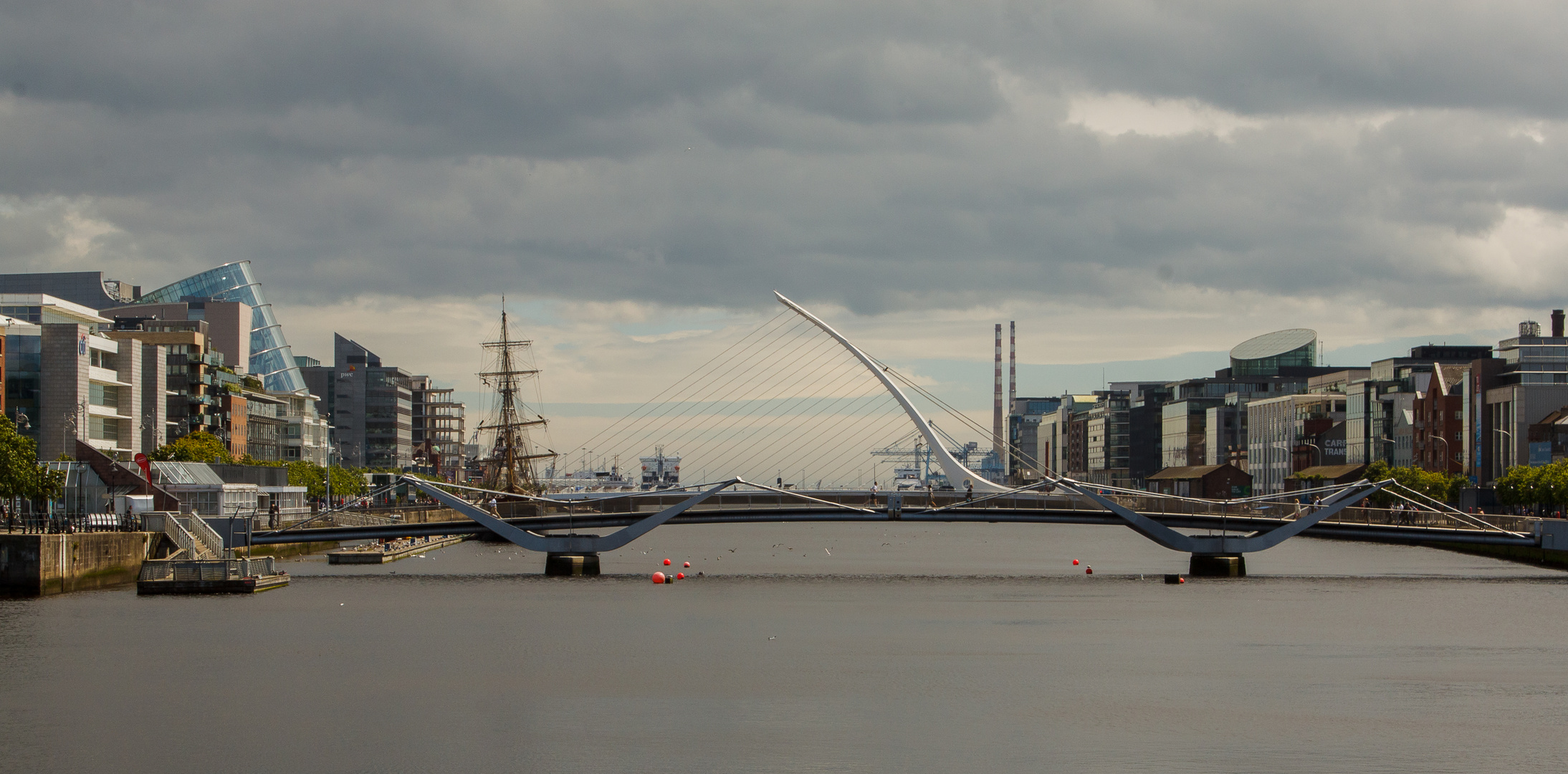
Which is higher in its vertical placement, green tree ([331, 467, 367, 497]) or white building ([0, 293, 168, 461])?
white building ([0, 293, 168, 461])

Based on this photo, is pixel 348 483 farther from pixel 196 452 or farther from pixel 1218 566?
pixel 1218 566

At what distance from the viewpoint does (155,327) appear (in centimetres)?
14550

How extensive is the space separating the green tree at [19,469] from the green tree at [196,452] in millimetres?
32644

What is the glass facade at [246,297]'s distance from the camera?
7392 inches

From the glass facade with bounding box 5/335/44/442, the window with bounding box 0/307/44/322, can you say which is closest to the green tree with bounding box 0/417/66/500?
the glass facade with bounding box 5/335/44/442

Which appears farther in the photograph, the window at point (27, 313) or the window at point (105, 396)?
the window at point (27, 313)

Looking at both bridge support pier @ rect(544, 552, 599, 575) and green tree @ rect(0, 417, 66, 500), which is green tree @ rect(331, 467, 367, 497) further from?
green tree @ rect(0, 417, 66, 500)

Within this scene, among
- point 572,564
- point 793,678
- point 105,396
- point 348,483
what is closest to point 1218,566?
point 572,564

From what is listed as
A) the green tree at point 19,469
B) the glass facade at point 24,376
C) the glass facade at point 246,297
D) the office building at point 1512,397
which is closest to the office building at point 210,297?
the glass facade at point 246,297

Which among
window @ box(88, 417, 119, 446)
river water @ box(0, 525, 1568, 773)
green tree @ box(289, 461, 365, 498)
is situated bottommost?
river water @ box(0, 525, 1568, 773)

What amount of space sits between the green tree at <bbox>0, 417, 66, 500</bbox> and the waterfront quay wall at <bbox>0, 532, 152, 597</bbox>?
495 centimetres

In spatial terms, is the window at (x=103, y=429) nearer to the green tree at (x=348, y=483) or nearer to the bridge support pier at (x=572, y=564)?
the bridge support pier at (x=572, y=564)

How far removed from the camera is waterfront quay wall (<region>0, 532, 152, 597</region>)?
2429 inches

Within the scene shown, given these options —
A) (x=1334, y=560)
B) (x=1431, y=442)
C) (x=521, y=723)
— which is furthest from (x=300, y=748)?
(x=1431, y=442)
